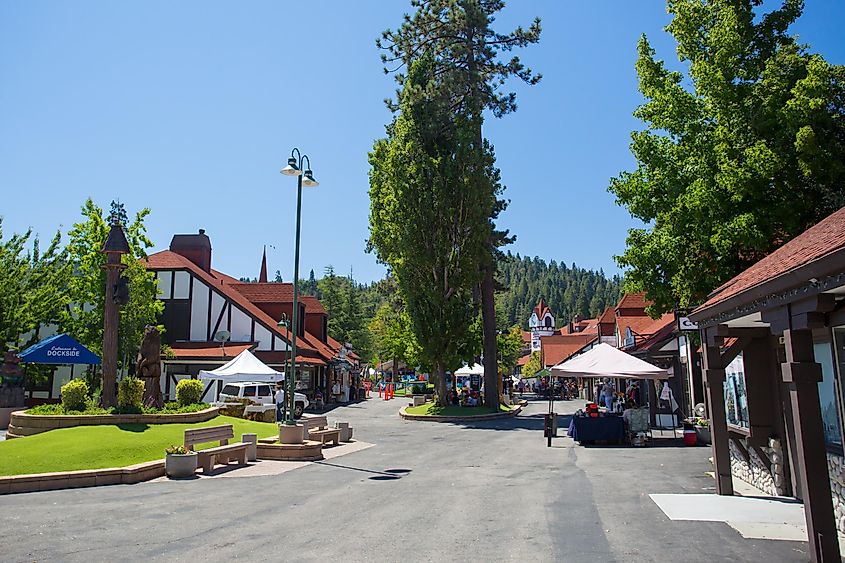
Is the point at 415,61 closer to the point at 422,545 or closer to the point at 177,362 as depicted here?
the point at 177,362

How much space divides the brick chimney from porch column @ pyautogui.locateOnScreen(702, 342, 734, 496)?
3626cm

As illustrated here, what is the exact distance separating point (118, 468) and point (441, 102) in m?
25.4

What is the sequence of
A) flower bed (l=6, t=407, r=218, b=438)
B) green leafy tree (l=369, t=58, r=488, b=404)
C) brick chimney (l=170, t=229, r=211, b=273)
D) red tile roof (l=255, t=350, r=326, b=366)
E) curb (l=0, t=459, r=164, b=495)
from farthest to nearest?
brick chimney (l=170, t=229, r=211, b=273)
red tile roof (l=255, t=350, r=326, b=366)
green leafy tree (l=369, t=58, r=488, b=404)
flower bed (l=6, t=407, r=218, b=438)
curb (l=0, t=459, r=164, b=495)

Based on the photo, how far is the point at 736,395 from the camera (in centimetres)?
1232

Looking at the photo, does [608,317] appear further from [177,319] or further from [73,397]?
[73,397]

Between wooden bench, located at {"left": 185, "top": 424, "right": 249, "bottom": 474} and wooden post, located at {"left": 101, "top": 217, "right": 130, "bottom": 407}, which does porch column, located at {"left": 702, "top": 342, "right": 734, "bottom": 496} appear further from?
wooden post, located at {"left": 101, "top": 217, "right": 130, "bottom": 407}

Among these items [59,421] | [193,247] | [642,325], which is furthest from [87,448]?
[642,325]

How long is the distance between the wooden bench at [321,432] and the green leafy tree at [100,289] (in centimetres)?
1367

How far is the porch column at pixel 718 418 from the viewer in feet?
33.6

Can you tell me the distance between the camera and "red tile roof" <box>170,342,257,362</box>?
3316cm

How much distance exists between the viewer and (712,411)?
34.2ft

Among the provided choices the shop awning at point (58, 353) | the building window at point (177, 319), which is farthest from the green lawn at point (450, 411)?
the shop awning at point (58, 353)

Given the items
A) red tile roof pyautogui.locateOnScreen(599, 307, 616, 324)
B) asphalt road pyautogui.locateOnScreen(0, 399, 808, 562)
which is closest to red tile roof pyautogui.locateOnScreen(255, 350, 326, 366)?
asphalt road pyautogui.locateOnScreen(0, 399, 808, 562)

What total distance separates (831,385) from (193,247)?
38826 millimetres
